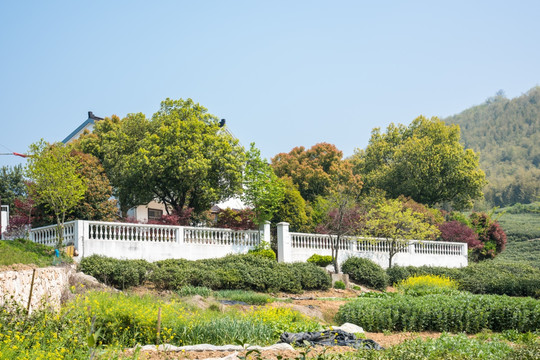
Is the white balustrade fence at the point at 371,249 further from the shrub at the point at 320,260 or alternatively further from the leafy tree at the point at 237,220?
the leafy tree at the point at 237,220

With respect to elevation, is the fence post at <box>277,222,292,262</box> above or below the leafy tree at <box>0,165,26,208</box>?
below

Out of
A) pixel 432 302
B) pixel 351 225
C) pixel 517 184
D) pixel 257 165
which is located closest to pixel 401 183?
pixel 351 225

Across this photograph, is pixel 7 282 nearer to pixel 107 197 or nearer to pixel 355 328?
pixel 355 328

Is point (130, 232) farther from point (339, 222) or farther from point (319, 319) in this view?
point (319, 319)

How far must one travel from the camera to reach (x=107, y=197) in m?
21.7

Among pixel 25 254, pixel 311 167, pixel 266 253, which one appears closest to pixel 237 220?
pixel 266 253

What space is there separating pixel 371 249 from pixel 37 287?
1645 cm

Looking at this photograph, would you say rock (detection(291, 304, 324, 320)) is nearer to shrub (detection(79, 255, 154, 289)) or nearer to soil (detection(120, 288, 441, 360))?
soil (detection(120, 288, 441, 360))

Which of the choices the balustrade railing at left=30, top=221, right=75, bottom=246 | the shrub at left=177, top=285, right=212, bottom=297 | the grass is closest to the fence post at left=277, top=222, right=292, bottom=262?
the shrub at left=177, top=285, right=212, bottom=297

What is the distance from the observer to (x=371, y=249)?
24906 mm

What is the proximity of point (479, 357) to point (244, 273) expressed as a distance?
36.6 ft

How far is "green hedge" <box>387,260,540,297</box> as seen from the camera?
2017cm

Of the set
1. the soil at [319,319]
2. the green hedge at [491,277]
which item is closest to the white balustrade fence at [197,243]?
the green hedge at [491,277]

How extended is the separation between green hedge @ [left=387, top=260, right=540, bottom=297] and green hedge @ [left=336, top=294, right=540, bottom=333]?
7.71 meters
